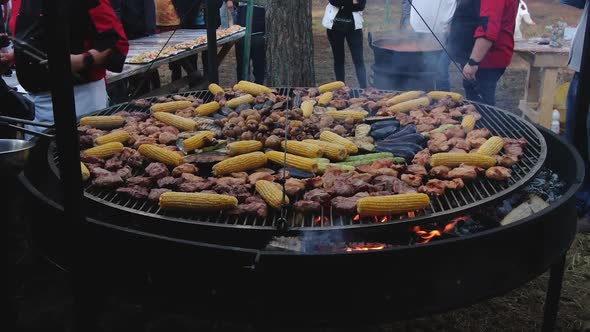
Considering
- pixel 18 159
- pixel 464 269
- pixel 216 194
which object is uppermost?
pixel 18 159

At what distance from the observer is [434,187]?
3.04 metres

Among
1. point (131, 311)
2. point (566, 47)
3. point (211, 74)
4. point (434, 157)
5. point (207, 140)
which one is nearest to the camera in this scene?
point (434, 157)

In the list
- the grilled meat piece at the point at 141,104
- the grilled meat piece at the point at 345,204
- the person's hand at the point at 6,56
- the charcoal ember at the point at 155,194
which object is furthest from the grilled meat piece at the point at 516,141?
the person's hand at the point at 6,56

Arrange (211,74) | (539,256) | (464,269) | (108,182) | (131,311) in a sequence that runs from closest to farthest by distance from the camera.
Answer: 1. (464,269)
2. (539,256)
3. (108,182)
4. (131,311)
5. (211,74)

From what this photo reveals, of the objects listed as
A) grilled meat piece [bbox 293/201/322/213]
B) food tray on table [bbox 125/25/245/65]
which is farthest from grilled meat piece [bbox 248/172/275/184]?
food tray on table [bbox 125/25/245/65]

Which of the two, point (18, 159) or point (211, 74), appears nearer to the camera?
point (18, 159)

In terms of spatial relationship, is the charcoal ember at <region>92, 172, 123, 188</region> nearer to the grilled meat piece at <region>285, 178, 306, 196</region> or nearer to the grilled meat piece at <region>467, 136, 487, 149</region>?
the grilled meat piece at <region>285, 178, 306, 196</region>

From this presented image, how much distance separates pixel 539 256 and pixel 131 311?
3211 mm

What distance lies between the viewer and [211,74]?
6.07 m

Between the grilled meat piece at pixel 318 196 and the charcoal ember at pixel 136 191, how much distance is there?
89cm

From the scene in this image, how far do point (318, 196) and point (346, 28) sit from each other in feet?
24.8

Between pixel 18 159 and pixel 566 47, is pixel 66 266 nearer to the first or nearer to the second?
pixel 18 159

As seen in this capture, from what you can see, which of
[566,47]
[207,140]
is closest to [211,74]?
[207,140]

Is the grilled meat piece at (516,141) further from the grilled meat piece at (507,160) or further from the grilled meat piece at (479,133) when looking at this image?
the grilled meat piece at (507,160)
